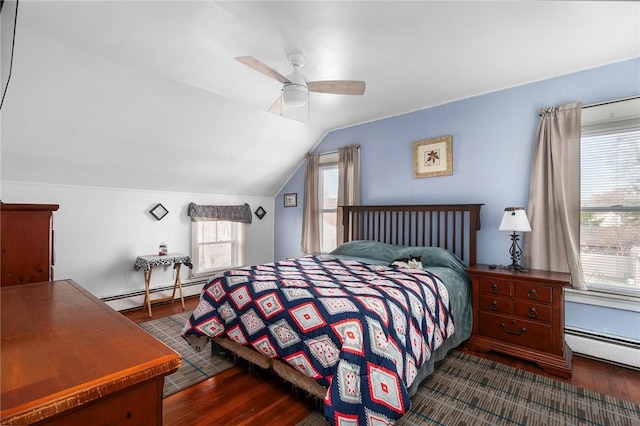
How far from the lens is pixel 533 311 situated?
2.61m

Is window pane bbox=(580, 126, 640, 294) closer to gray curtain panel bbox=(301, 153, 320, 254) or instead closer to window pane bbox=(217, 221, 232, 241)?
gray curtain panel bbox=(301, 153, 320, 254)

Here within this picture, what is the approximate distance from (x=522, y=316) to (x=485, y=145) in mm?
1831

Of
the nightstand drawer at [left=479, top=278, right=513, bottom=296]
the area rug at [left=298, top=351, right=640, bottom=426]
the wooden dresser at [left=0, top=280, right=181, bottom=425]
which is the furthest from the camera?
the nightstand drawer at [left=479, top=278, right=513, bottom=296]

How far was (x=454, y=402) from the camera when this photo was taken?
6.90 feet

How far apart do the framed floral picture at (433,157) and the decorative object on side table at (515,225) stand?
37.9 inches

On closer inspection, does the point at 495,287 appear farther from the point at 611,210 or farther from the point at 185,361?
the point at 185,361

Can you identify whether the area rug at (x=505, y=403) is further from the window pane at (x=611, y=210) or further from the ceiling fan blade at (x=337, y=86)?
the ceiling fan blade at (x=337, y=86)

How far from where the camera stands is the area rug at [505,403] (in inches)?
75.9

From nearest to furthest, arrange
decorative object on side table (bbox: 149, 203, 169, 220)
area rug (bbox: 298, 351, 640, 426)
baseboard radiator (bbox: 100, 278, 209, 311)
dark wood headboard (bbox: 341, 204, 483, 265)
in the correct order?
1. area rug (bbox: 298, 351, 640, 426)
2. dark wood headboard (bbox: 341, 204, 483, 265)
3. baseboard radiator (bbox: 100, 278, 209, 311)
4. decorative object on side table (bbox: 149, 203, 169, 220)

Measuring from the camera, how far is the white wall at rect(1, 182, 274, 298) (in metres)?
3.55

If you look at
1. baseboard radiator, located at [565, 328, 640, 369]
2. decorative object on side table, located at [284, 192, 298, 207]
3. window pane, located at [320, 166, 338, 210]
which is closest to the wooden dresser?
baseboard radiator, located at [565, 328, 640, 369]

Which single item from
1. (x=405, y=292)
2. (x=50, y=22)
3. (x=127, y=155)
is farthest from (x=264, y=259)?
(x=50, y=22)

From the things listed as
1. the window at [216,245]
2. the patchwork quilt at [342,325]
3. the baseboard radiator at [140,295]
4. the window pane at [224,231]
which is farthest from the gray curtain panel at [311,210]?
the patchwork quilt at [342,325]

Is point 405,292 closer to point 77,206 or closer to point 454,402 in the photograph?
point 454,402
